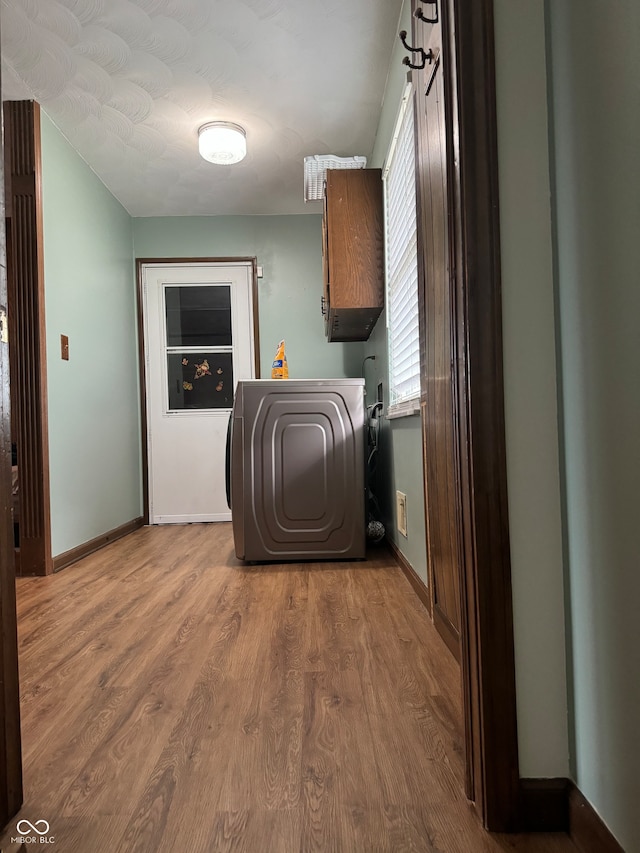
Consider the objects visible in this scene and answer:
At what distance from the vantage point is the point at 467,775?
0.87 meters

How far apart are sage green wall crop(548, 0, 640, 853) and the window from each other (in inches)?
44.2

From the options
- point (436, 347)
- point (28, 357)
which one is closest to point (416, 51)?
point (436, 347)

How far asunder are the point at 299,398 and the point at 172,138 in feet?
5.41

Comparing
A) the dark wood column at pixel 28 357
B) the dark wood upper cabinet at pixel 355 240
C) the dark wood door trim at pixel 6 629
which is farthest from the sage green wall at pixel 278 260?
the dark wood door trim at pixel 6 629

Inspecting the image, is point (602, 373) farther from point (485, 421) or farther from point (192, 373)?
point (192, 373)

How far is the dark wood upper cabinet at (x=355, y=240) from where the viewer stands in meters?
2.77

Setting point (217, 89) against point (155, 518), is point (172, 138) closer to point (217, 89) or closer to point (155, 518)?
point (217, 89)

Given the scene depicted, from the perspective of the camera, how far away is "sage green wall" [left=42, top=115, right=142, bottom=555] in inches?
110

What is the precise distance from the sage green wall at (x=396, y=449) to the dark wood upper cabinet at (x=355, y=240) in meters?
0.20

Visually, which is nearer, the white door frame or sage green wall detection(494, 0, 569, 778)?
sage green wall detection(494, 0, 569, 778)

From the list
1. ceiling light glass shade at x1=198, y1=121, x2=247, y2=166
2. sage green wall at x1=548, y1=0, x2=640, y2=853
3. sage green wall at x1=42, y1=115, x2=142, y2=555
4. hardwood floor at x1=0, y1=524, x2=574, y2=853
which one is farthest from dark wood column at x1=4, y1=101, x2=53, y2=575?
sage green wall at x1=548, y1=0, x2=640, y2=853

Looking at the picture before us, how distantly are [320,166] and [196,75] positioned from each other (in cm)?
93

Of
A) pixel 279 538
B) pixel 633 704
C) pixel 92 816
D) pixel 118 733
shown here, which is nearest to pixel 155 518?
pixel 279 538

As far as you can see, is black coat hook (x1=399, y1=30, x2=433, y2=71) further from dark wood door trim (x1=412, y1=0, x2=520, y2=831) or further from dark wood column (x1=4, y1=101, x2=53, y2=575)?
dark wood column (x1=4, y1=101, x2=53, y2=575)
